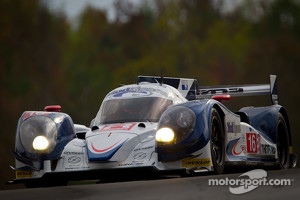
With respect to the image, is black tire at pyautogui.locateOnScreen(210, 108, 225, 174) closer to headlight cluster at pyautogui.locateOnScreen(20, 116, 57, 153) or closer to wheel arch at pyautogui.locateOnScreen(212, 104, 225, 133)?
wheel arch at pyautogui.locateOnScreen(212, 104, 225, 133)

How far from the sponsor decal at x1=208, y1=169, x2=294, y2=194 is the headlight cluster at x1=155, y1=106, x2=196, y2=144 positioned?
5.41 ft

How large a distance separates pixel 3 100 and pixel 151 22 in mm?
9303

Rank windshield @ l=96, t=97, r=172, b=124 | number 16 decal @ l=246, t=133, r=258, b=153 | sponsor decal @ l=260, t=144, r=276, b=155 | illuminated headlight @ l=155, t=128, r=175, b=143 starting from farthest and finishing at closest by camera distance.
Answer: sponsor decal @ l=260, t=144, r=276, b=155 → number 16 decal @ l=246, t=133, r=258, b=153 → windshield @ l=96, t=97, r=172, b=124 → illuminated headlight @ l=155, t=128, r=175, b=143

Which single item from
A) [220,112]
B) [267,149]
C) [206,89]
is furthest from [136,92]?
[206,89]

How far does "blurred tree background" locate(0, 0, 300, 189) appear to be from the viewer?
27.5 m

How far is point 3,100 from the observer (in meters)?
26.8

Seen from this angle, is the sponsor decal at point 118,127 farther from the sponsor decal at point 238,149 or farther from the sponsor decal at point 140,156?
the sponsor decal at point 238,149

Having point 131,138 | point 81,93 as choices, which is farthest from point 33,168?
point 81,93

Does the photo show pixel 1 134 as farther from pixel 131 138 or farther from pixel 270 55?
pixel 131 138

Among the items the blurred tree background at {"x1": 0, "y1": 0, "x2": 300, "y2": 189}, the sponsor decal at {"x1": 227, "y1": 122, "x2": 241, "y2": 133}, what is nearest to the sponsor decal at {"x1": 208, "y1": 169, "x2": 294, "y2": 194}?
the sponsor decal at {"x1": 227, "y1": 122, "x2": 241, "y2": 133}

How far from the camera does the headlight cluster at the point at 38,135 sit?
10477 millimetres

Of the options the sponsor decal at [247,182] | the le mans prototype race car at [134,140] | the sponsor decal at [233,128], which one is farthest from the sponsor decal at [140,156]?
the sponsor decal at [247,182]

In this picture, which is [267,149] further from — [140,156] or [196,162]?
[140,156]

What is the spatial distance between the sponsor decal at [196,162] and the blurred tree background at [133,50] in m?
14.0
